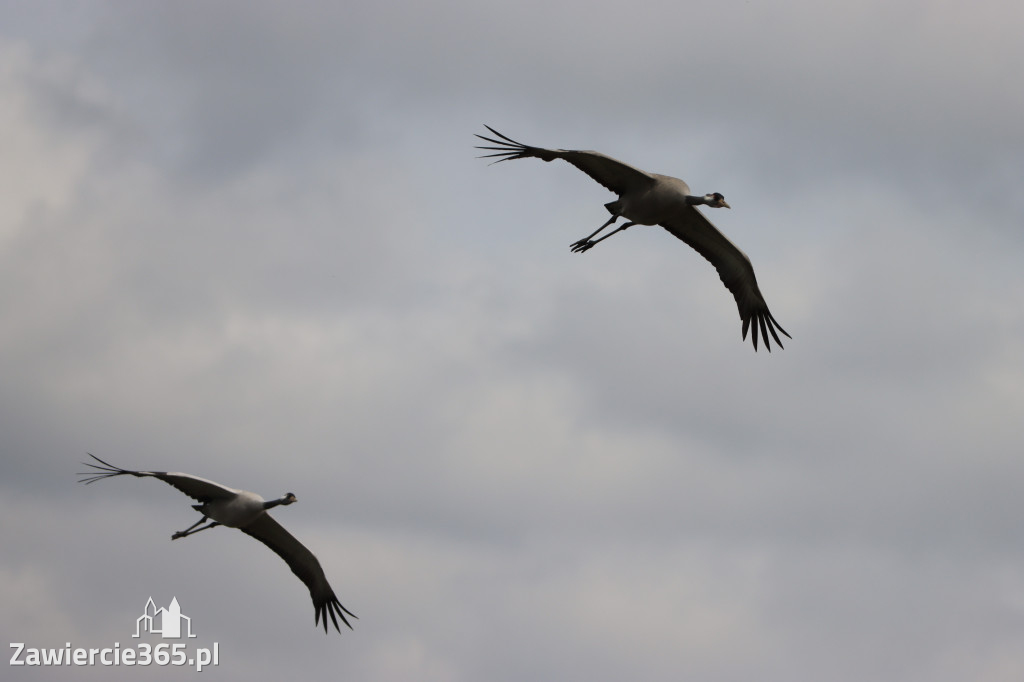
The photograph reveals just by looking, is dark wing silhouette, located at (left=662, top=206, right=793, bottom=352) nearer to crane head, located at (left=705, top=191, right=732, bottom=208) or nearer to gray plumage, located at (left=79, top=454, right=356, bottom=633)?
crane head, located at (left=705, top=191, right=732, bottom=208)

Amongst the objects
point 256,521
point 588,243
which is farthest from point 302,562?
point 588,243

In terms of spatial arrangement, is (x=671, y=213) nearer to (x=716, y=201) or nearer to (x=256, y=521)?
(x=716, y=201)

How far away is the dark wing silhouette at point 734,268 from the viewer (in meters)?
29.5

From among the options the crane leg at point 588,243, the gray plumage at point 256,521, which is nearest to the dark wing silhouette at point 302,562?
the gray plumage at point 256,521

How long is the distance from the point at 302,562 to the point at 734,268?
43.4 ft

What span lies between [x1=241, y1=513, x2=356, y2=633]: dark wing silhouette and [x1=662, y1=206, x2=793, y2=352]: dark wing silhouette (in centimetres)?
1188

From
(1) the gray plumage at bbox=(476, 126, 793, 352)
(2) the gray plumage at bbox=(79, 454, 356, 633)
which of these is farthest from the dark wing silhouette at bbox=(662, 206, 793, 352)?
(2) the gray plumage at bbox=(79, 454, 356, 633)

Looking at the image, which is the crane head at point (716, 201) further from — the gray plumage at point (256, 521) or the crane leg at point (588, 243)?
the gray plumage at point (256, 521)

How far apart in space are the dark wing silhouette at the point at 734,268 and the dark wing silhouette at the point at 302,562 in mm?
11881

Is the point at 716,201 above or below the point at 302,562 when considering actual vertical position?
above

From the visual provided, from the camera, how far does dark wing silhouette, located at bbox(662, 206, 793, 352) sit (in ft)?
96.9

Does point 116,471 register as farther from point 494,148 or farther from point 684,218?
point 684,218

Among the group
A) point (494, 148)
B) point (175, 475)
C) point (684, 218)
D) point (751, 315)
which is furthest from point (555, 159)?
point (175, 475)

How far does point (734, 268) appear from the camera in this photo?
30250 mm
